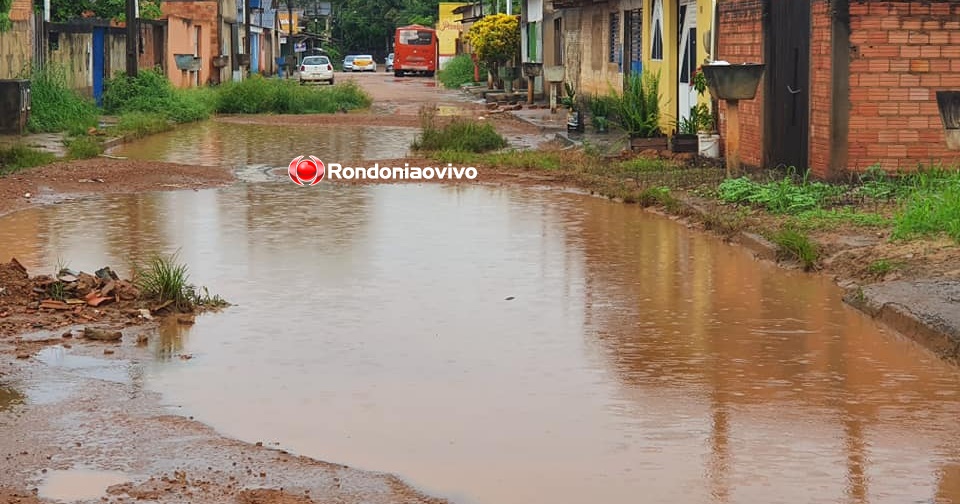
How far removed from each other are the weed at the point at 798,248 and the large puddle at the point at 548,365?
0.24 m

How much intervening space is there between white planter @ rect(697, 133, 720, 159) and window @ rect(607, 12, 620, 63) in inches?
490

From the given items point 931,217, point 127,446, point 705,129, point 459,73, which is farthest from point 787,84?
point 459,73

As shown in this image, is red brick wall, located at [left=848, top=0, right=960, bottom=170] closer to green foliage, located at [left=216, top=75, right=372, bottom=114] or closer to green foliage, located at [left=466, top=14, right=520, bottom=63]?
green foliage, located at [left=216, top=75, right=372, bottom=114]

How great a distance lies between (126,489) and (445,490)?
4.50 feet

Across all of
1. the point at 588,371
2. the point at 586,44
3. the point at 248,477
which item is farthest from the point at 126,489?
the point at 586,44

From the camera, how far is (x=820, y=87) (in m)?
17.8

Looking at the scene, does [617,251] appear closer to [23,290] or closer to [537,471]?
[23,290]

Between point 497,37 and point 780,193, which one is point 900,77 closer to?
point 780,193

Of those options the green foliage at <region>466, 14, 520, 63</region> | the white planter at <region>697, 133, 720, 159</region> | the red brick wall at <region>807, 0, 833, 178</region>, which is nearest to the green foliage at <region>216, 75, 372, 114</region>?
the green foliage at <region>466, 14, 520, 63</region>

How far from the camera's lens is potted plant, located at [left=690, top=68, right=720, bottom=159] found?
2156 cm

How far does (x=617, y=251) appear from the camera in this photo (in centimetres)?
1412

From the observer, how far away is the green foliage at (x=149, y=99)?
116 ft

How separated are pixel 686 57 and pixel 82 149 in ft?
32.3

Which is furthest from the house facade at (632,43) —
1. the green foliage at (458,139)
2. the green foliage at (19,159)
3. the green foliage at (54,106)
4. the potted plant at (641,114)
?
the green foliage at (54,106)
